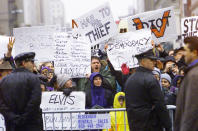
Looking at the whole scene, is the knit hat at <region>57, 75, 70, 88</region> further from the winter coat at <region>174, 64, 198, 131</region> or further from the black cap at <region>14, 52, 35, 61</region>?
the winter coat at <region>174, 64, 198, 131</region>

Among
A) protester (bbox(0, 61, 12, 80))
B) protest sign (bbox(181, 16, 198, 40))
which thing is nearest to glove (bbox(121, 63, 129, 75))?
protester (bbox(0, 61, 12, 80))

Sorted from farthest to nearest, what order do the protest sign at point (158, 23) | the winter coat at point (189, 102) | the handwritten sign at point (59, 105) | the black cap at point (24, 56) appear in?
the protest sign at point (158, 23) → the handwritten sign at point (59, 105) → the black cap at point (24, 56) → the winter coat at point (189, 102)

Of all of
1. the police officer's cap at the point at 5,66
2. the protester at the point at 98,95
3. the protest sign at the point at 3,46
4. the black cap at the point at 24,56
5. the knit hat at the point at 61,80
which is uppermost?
the protest sign at the point at 3,46

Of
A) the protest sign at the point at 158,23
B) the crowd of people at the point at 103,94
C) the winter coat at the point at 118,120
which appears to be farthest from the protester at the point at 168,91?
the protest sign at the point at 158,23

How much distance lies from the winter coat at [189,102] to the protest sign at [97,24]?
4332mm

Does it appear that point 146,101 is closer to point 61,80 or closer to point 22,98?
point 22,98

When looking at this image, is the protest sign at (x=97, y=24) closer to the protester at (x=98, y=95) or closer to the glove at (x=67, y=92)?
the protester at (x=98, y=95)

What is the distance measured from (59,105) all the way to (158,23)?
9.68 feet

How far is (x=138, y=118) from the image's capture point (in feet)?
20.0

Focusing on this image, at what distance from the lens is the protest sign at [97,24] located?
9.25 meters

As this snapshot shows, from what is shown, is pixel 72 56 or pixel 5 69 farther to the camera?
pixel 72 56

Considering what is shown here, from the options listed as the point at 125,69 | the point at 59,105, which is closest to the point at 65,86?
the point at 59,105

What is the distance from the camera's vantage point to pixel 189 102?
15.9 ft

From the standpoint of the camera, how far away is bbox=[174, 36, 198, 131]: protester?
4797 millimetres
